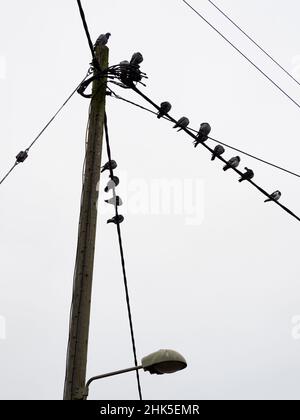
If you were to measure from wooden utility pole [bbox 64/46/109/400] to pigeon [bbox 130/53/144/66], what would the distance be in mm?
595

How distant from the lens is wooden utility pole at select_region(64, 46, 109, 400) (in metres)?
5.41

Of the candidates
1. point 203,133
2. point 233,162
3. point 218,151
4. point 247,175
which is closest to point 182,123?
point 203,133

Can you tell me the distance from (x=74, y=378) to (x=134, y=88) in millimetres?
3927

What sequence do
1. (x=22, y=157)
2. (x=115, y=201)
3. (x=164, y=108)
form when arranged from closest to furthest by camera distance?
(x=115, y=201), (x=164, y=108), (x=22, y=157)

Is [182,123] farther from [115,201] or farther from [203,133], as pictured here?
[115,201]

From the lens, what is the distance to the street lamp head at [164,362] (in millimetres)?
5378

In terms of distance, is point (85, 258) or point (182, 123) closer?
point (85, 258)

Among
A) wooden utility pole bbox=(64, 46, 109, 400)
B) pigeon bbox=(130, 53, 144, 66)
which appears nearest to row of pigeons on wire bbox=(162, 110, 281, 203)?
pigeon bbox=(130, 53, 144, 66)

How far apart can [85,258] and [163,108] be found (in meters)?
2.84

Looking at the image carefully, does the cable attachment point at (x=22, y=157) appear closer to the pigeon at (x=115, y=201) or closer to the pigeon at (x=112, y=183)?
the pigeon at (x=112, y=183)

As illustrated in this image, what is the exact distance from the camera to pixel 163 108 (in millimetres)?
7754
